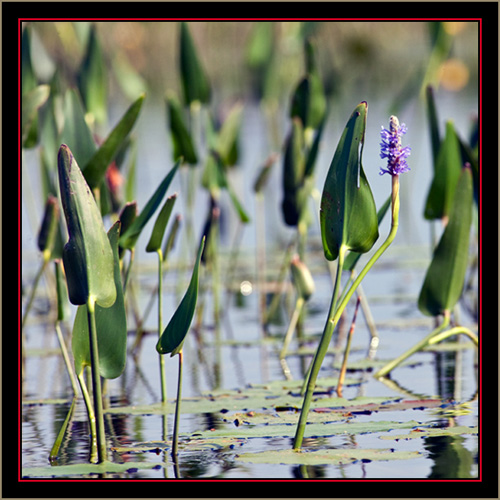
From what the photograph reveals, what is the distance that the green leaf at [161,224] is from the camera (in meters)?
2.49

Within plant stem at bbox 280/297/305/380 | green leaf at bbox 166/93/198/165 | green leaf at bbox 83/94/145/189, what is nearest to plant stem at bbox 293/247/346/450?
green leaf at bbox 83/94/145/189

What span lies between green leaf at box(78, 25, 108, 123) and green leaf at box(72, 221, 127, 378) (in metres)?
2.00

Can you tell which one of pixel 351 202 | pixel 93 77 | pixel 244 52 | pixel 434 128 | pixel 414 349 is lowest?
pixel 414 349

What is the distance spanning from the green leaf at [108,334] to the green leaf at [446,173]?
1433mm

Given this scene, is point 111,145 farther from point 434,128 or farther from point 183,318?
point 434,128

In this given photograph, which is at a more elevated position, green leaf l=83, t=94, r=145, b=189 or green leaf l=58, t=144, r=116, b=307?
green leaf l=83, t=94, r=145, b=189

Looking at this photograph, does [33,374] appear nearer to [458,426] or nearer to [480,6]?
[458,426]

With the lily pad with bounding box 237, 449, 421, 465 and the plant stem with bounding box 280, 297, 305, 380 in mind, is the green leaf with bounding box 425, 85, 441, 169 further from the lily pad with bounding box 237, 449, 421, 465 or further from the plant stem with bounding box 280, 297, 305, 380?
the lily pad with bounding box 237, 449, 421, 465

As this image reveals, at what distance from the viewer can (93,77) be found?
419 centimetres

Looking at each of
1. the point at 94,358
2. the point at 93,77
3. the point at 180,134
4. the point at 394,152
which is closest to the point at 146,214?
the point at 94,358

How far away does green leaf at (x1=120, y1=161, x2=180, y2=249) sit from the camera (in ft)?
8.48

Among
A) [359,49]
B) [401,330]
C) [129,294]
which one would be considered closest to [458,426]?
[401,330]

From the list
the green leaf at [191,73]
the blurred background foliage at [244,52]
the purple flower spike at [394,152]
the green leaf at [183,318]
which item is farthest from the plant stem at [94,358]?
the blurred background foliage at [244,52]

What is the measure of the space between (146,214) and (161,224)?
0.06 meters
